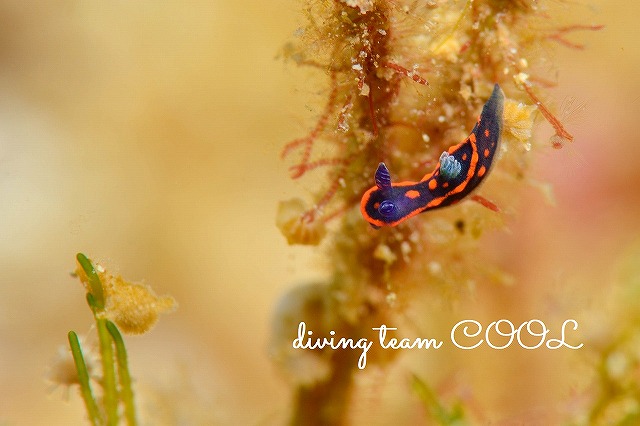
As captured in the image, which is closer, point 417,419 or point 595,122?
point 417,419

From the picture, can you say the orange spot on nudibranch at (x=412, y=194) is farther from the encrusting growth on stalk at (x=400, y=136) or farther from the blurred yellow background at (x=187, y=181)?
the blurred yellow background at (x=187, y=181)

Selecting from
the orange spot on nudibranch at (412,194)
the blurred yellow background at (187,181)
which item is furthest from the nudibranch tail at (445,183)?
the blurred yellow background at (187,181)

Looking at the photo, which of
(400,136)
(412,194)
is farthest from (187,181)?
(412,194)

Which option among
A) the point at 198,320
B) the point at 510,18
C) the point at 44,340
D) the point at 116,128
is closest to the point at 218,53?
the point at 116,128

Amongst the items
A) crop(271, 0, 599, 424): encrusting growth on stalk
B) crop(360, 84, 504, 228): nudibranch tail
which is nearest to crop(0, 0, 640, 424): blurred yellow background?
crop(271, 0, 599, 424): encrusting growth on stalk

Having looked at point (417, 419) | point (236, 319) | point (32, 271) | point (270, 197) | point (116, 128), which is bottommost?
point (417, 419)

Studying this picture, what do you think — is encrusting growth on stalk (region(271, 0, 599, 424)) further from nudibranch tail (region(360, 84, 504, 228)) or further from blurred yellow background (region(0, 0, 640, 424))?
blurred yellow background (region(0, 0, 640, 424))

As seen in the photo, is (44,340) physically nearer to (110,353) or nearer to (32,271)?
(32,271)
